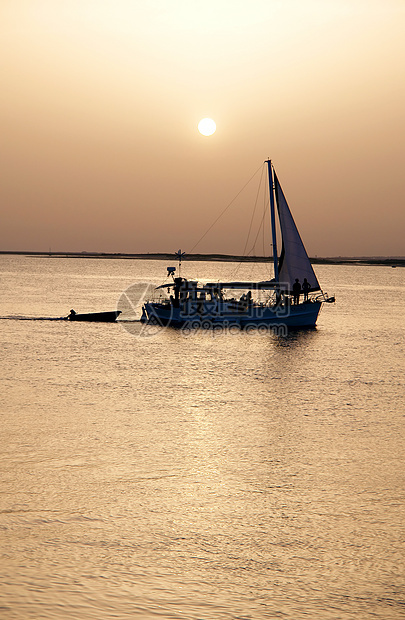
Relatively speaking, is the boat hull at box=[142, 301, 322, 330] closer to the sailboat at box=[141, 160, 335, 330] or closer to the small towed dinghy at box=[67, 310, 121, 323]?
the sailboat at box=[141, 160, 335, 330]

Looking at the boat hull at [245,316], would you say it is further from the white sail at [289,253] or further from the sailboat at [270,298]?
the white sail at [289,253]

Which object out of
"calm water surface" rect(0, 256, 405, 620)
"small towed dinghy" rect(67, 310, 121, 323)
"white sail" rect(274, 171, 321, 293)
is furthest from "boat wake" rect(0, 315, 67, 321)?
"calm water surface" rect(0, 256, 405, 620)

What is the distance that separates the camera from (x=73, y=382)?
1512 inches

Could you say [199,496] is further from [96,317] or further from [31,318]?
[31,318]

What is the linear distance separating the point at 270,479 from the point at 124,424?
8596 millimetres

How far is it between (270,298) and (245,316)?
4810mm

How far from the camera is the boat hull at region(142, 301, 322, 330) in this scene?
6994 cm

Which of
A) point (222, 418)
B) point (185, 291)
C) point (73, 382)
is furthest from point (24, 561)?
point (185, 291)

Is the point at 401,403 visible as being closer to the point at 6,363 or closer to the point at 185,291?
the point at 6,363

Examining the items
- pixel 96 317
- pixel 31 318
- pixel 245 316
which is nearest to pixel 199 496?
pixel 245 316

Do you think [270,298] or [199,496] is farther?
[270,298]

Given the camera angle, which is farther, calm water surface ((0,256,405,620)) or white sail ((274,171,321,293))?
white sail ((274,171,321,293))

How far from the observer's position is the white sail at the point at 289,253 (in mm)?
67625

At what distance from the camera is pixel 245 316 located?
69.9 metres
